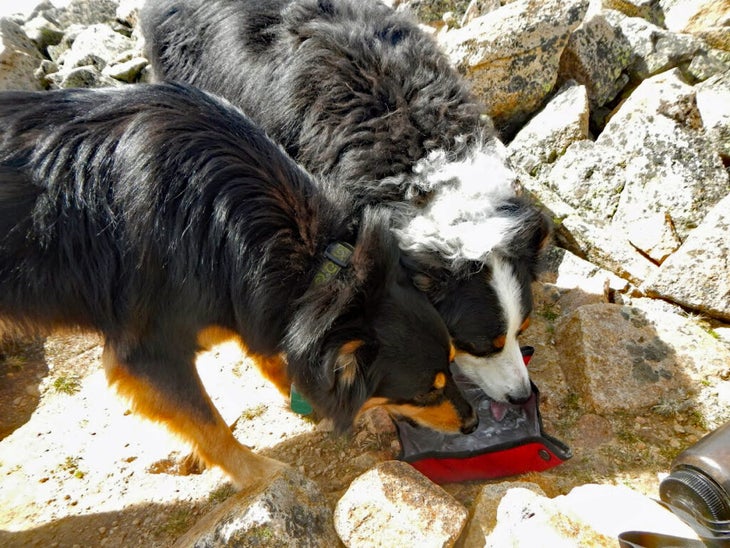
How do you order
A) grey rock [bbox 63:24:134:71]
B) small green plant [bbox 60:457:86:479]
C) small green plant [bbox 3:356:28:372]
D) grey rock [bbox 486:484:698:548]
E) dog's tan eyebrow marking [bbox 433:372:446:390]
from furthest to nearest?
grey rock [bbox 63:24:134:71]
small green plant [bbox 3:356:28:372]
small green plant [bbox 60:457:86:479]
dog's tan eyebrow marking [bbox 433:372:446:390]
grey rock [bbox 486:484:698:548]

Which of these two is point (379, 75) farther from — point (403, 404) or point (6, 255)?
point (6, 255)

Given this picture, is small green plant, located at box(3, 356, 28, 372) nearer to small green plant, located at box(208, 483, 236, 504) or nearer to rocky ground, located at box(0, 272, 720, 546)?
rocky ground, located at box(0, 272, 720, 546)

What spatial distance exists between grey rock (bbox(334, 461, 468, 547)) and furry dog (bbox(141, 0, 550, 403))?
0.77 metres

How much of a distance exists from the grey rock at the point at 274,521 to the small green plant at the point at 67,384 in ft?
5.13

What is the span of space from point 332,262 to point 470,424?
108 centimetres

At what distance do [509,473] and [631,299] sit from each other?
1.55 metres

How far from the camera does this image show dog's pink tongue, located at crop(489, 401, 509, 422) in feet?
9.63

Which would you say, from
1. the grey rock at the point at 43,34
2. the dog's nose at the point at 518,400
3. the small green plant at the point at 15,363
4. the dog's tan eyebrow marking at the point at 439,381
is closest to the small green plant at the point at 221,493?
the dog's tan eyebrow marking at the point at 439,381

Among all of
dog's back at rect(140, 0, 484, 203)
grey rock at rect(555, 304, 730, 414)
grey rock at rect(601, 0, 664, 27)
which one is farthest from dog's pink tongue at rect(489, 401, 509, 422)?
grey rock at rect(601, 0, 664, 27)

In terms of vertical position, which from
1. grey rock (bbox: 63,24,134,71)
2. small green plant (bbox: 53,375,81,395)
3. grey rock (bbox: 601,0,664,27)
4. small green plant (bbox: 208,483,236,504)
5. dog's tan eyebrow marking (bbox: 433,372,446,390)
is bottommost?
small green plant (bbox: 53,375,81,395)

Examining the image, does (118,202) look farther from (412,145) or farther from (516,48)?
(516,48)

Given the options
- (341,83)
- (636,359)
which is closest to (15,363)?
(341,83)

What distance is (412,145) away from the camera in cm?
287

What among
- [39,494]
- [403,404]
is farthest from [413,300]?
[39,494]
